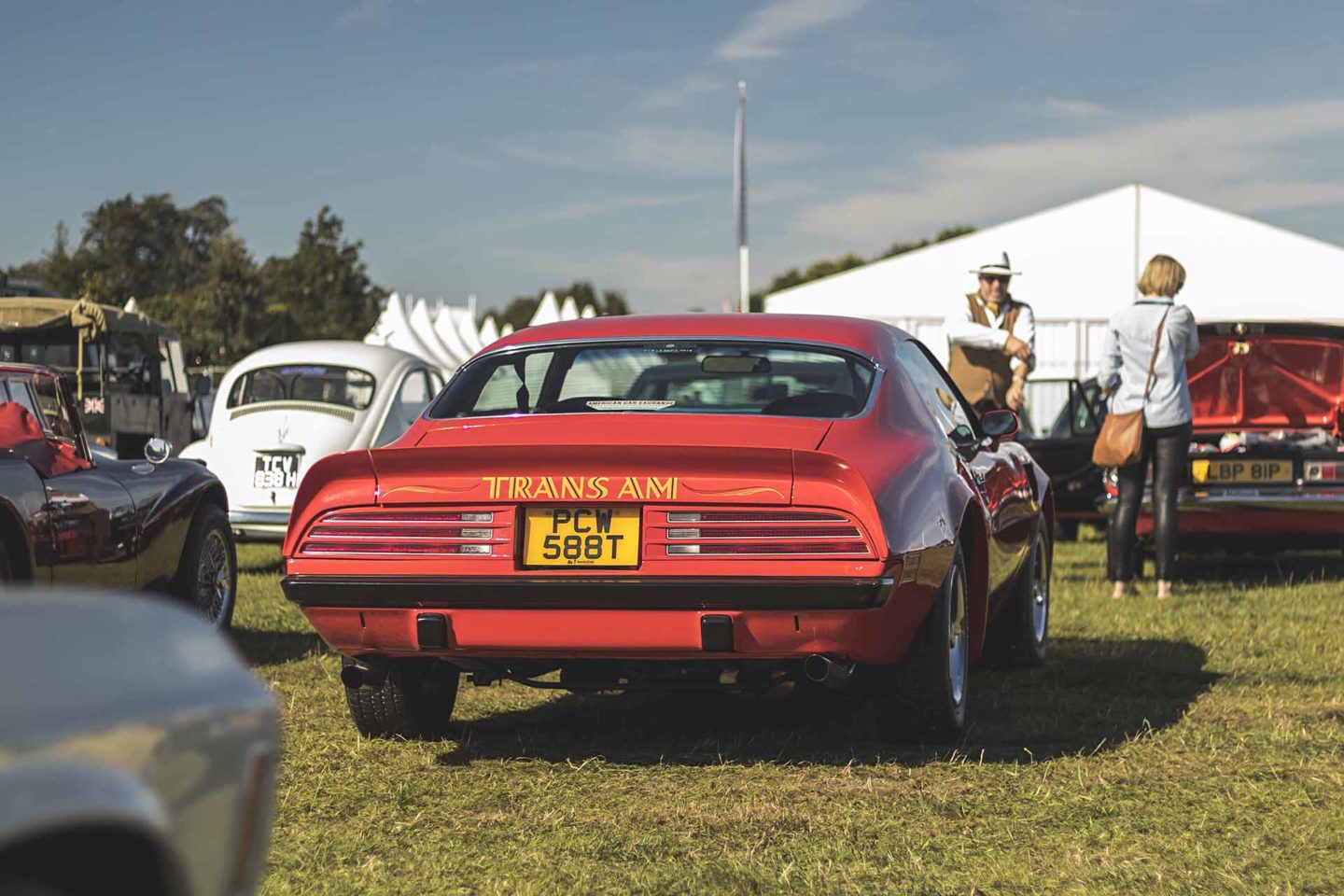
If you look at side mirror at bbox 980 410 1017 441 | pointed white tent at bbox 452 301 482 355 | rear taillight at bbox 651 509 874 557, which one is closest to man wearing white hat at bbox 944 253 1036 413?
side mirror at bbox 980 410 1017 441

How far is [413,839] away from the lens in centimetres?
467

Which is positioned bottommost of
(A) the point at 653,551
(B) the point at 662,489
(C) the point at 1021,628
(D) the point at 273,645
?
(D) the point at 273,645

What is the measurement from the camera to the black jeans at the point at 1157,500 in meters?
10.7

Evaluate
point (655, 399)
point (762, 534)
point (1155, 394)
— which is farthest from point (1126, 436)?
point (762, 534)

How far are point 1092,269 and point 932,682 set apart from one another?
112 ft

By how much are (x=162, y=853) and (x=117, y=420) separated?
1726cm

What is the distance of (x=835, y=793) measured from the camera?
515cm

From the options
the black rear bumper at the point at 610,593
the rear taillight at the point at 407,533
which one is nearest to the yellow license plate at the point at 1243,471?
the black rear bumper at the point at 610,593

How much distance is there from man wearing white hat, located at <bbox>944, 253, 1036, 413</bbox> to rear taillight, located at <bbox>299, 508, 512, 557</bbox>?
6.13m

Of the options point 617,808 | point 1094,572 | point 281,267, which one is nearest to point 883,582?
point 617,808

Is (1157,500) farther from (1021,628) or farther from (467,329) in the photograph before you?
(467,329)

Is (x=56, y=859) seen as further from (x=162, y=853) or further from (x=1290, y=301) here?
(x=1290, y=301)

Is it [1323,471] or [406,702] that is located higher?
[1323,471]

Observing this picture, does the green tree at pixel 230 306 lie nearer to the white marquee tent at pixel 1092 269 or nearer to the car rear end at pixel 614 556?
the white marquee tent at pixel 1092 269
